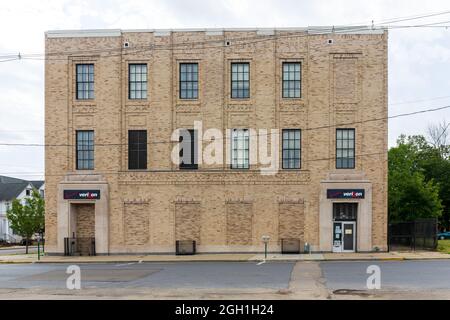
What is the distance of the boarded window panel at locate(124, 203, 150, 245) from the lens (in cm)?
3578

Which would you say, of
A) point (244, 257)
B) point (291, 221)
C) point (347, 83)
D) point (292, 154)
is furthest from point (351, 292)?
point (347, 83)

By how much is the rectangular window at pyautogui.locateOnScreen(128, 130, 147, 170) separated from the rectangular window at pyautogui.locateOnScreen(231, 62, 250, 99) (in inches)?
248

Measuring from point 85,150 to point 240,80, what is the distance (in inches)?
425

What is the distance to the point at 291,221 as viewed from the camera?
35.1m

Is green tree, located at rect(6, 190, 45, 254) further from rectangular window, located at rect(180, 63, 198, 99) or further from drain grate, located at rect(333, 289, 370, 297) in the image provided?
drain grate, located at rect(333, 289, 370, 297)

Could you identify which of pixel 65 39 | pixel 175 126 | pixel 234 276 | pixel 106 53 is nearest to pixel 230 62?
pixel 175 126

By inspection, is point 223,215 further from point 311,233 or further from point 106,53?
point 106,53

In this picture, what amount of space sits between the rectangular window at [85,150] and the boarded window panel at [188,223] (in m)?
6.53

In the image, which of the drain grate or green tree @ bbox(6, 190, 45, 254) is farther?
green tree @ bbox(6, 190, 45, 254)

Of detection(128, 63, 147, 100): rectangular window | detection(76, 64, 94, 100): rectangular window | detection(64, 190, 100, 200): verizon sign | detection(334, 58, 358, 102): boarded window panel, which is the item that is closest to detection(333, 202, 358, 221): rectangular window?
detection(334, 58, 358, 102): boarded window panel

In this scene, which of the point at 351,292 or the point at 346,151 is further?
the point at 346,151

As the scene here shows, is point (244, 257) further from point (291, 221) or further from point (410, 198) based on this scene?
point (410, 198)

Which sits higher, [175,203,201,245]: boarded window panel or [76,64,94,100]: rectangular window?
[76,64,94,100]: rectangular window

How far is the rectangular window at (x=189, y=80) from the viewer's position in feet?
119
